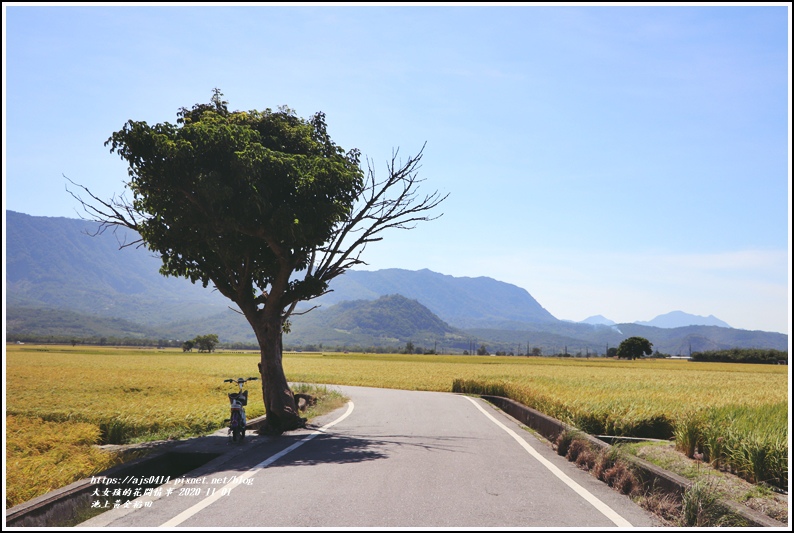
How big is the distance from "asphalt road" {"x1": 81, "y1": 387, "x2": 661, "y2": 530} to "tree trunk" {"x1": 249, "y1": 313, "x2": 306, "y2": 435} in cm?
107

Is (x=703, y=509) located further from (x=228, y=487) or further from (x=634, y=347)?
(x=634, y=347)

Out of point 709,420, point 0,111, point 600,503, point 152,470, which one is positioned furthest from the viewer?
point 709,420

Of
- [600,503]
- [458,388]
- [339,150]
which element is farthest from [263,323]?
[458,388]

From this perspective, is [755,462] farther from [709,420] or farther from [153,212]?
[153,212]

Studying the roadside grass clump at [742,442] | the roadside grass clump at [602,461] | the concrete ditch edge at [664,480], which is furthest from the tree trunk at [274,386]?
the roadside grass clump at [742,442]

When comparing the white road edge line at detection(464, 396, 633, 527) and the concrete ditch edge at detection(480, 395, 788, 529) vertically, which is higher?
the concrete ditch edge at detection(480, 395, 788, 529)

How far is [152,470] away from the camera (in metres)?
9.16

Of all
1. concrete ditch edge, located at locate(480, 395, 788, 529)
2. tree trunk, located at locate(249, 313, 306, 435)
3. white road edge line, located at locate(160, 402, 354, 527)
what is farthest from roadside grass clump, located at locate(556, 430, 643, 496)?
tree trunk, located at locate(249, 313, 306, 435)

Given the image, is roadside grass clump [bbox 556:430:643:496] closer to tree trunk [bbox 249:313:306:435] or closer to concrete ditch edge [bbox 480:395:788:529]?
Result: concrete ditch edge [bbox 480:395:788:529]

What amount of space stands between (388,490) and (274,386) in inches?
301

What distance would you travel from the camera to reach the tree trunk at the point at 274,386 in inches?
571

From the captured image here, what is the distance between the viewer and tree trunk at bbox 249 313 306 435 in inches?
571

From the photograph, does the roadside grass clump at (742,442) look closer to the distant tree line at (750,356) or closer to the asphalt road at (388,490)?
the asphalt road at (388,490)

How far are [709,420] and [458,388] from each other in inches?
866
